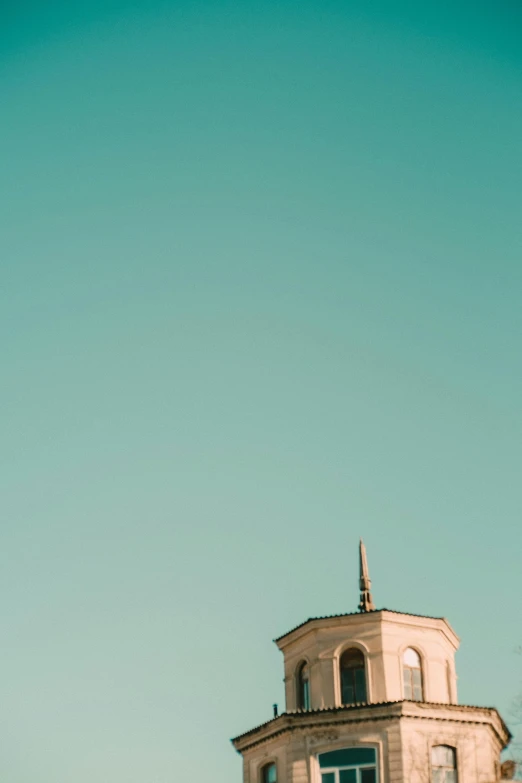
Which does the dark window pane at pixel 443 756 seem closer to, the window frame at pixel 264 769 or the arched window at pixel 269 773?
the arched window at pixel 269 773

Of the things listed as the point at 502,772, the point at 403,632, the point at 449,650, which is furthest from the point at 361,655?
the point at 502,772

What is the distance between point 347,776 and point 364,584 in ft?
25.4

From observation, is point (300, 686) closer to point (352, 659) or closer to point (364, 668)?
point (352, 659)

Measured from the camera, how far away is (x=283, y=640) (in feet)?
133

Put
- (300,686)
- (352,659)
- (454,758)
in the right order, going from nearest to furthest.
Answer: (454,758)
(352,659)
(300,686)

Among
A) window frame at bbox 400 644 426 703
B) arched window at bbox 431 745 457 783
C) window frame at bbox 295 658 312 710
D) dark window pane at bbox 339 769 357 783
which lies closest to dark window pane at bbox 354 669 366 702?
window frame at bbox 400 644 426 703

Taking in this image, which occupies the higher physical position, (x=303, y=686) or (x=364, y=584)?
(x=364, y=584)

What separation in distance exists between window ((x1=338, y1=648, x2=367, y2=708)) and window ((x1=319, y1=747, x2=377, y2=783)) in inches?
78.6

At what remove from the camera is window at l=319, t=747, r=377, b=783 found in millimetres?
35531

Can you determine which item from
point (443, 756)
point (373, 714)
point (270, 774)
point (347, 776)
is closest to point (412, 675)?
point (373, 714)

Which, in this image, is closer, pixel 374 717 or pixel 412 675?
pixel 374 717

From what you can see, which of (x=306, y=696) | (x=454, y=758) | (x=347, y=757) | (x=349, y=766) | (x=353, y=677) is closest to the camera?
(x=349, y=766)

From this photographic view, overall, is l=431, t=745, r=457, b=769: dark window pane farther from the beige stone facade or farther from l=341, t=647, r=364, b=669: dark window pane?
l=341, t=647, r=364, b=669: dark window pane

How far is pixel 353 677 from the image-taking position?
124 ft
